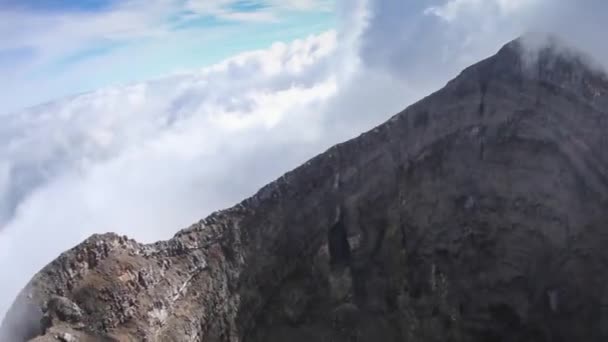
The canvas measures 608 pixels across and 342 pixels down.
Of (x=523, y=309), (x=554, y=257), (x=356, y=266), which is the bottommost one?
(x=523, y=309)

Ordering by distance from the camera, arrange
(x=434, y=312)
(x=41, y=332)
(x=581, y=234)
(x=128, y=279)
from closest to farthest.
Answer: (x=41, y=332) < (x=128, y=279) < (x=581, y=234) < (x=434, y=312)

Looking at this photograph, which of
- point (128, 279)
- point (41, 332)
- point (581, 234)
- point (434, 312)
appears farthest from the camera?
point (434, 312)

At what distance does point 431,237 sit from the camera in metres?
46.5

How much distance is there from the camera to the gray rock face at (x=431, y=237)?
41.4 meters

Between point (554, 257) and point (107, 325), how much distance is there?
27487 mm

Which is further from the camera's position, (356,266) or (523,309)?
(356,266)

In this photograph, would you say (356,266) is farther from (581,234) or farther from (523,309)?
(581,234)

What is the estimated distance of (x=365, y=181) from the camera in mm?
47094

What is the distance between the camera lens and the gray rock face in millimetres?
41438

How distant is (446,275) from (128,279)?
834 inches

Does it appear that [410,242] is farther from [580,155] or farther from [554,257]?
[580,155]

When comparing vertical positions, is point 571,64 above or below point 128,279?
above

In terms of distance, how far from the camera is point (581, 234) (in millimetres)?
41500

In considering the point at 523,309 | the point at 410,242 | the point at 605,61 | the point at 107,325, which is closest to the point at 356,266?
the point at 410,242
